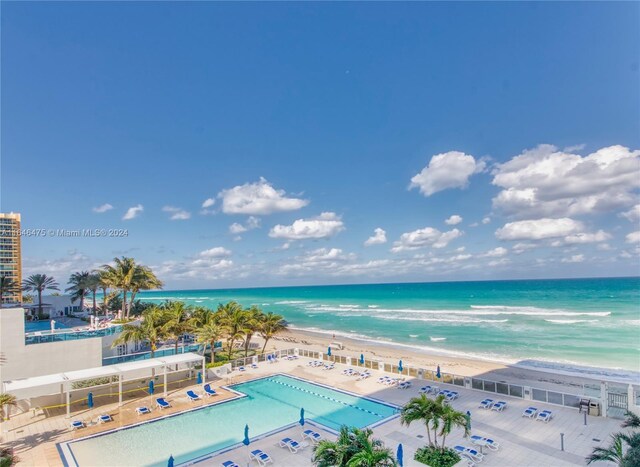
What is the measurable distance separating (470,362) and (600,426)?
1504 cm

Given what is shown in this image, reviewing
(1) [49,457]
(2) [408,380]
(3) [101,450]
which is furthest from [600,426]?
(1) [49,457]

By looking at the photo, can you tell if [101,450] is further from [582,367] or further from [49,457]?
[582,367]

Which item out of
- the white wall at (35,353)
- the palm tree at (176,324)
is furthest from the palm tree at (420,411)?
the palm tree at (176,324)

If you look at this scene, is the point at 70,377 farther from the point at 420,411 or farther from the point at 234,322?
the point at 420,411

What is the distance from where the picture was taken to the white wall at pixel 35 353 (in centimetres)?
1595

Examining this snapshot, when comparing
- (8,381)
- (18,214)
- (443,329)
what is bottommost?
(443,329)

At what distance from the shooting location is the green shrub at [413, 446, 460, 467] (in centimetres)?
952

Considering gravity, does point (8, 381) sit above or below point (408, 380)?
above

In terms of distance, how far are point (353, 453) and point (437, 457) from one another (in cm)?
373

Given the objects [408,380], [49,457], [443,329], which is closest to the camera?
[49,457]

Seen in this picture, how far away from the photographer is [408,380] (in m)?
20.3

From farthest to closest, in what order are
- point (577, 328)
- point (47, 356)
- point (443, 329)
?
point (443, 329)
point (577, 328)
point (47, 356)

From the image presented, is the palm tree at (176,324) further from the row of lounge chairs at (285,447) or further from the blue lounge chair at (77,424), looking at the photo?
the row of lounge chairs at (285,447)

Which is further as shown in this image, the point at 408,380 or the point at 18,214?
the point at 18,214
